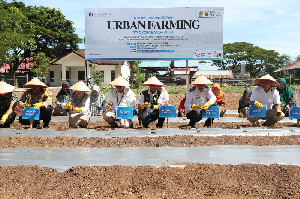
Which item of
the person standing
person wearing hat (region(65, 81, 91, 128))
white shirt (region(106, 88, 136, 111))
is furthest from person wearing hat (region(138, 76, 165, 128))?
the person standing

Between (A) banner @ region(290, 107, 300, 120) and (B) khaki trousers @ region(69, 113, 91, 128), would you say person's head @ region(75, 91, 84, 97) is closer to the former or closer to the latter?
(B) khaki trousers @ region(69, 113, 91, 128)

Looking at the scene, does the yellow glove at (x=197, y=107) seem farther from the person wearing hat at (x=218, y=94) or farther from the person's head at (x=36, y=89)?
the person's head at (x=36, y=89)

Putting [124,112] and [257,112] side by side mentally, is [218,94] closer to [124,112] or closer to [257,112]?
[257,112]

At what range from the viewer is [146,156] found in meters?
3.92

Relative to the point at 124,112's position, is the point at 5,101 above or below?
above

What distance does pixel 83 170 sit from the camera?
3232mm

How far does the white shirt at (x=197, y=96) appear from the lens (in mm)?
6523

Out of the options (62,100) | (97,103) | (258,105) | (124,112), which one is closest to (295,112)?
(258,105)

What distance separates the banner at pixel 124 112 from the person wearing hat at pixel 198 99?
3.72ft

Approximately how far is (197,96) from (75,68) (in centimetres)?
2660

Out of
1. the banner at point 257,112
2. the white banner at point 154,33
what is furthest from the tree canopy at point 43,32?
the banner at point 257,112

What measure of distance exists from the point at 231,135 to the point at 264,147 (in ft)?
3.03

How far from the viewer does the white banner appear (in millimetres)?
9805

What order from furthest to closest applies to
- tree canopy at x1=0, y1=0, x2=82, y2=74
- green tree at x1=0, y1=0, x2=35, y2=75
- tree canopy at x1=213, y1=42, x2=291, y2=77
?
tree canopy at x1=213, y1=42, x2=291, y2=77 < tree canopy at x1=0, y1=0, x2=82, y2=74 < green tree at x1=0, y1=0, x2=35, y2=75
